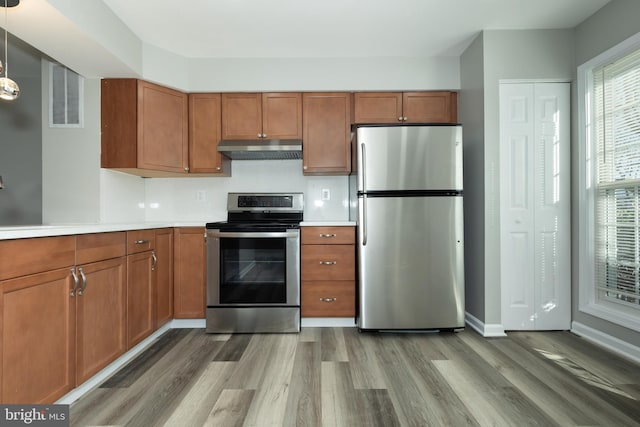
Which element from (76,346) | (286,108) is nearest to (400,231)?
(286,108)

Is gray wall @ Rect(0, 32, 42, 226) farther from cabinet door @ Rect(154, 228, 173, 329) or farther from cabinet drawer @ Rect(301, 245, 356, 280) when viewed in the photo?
cabinet drawer @ Rect(301, 245, 356, 280)

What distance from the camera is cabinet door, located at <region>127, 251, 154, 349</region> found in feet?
7.54

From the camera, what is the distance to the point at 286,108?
3250 mm

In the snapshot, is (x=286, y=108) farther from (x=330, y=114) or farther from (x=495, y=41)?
(x=495, y=41)

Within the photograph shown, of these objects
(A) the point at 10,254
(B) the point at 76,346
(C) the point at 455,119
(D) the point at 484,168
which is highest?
(C) the point at 455,119

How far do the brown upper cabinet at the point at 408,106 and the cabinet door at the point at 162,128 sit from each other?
1627mm

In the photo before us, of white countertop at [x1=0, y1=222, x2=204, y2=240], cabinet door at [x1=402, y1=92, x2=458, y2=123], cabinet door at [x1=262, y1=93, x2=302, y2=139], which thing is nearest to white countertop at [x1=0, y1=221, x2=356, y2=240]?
white countertop at [x1=0, y1=222, x2=204, y2=240]

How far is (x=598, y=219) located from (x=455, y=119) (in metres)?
1.40

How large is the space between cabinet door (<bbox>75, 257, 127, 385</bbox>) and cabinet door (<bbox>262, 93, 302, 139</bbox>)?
1709mm

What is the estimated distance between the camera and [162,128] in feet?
10.00

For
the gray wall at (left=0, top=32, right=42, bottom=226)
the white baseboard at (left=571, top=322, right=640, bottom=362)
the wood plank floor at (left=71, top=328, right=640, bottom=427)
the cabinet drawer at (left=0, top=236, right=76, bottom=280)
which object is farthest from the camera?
the gray wall at (left=0, top=32, right=42, bottom=226)

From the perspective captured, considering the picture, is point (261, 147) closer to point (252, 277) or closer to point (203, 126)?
point (203, 126)

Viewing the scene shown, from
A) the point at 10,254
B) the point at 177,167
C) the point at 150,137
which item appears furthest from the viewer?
the point at 177,167

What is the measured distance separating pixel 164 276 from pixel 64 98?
1623 mm
